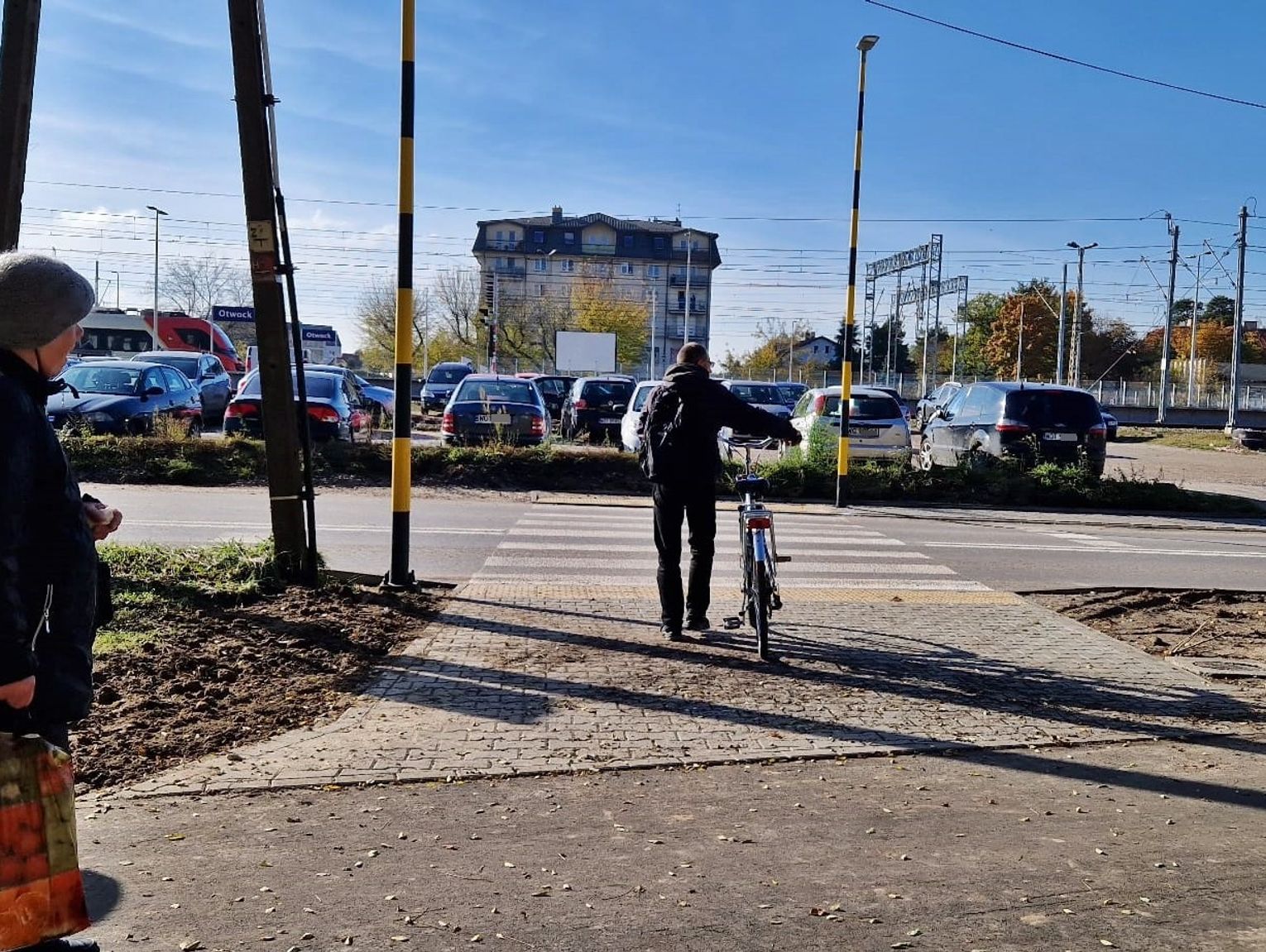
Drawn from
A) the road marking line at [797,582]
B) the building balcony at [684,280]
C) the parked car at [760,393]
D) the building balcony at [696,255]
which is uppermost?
the building balcony at [696,255]

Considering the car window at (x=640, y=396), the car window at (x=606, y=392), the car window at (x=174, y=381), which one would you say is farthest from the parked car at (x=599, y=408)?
the car window at (x=174, y=381)

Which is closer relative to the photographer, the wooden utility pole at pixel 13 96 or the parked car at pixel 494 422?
the wooden utility pole at pixel 13 96

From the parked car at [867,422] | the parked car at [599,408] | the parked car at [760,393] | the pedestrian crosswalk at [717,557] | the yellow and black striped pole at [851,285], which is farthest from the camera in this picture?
the parked car at [760,393]

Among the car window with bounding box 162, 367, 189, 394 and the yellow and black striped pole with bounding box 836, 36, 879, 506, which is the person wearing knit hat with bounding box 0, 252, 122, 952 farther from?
the car window with bounding box 162, 367, 189, 394

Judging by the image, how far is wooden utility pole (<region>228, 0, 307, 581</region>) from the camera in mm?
8117

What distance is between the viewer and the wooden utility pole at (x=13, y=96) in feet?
23.3

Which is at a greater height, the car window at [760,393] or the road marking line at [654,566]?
Result: the car window at [760,393]

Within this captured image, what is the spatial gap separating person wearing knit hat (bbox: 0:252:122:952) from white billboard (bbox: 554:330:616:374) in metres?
65.4

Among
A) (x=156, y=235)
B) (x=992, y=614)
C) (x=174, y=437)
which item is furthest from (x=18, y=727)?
(x=156, y=235)

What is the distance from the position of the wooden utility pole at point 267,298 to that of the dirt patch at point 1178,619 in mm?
5979

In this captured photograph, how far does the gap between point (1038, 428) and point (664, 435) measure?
43.9ft

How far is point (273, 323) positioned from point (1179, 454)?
117 ft

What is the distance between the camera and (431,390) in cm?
4056

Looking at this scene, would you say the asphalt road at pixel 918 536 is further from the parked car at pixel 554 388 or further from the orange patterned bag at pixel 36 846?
the parked car at pixel 554 388
